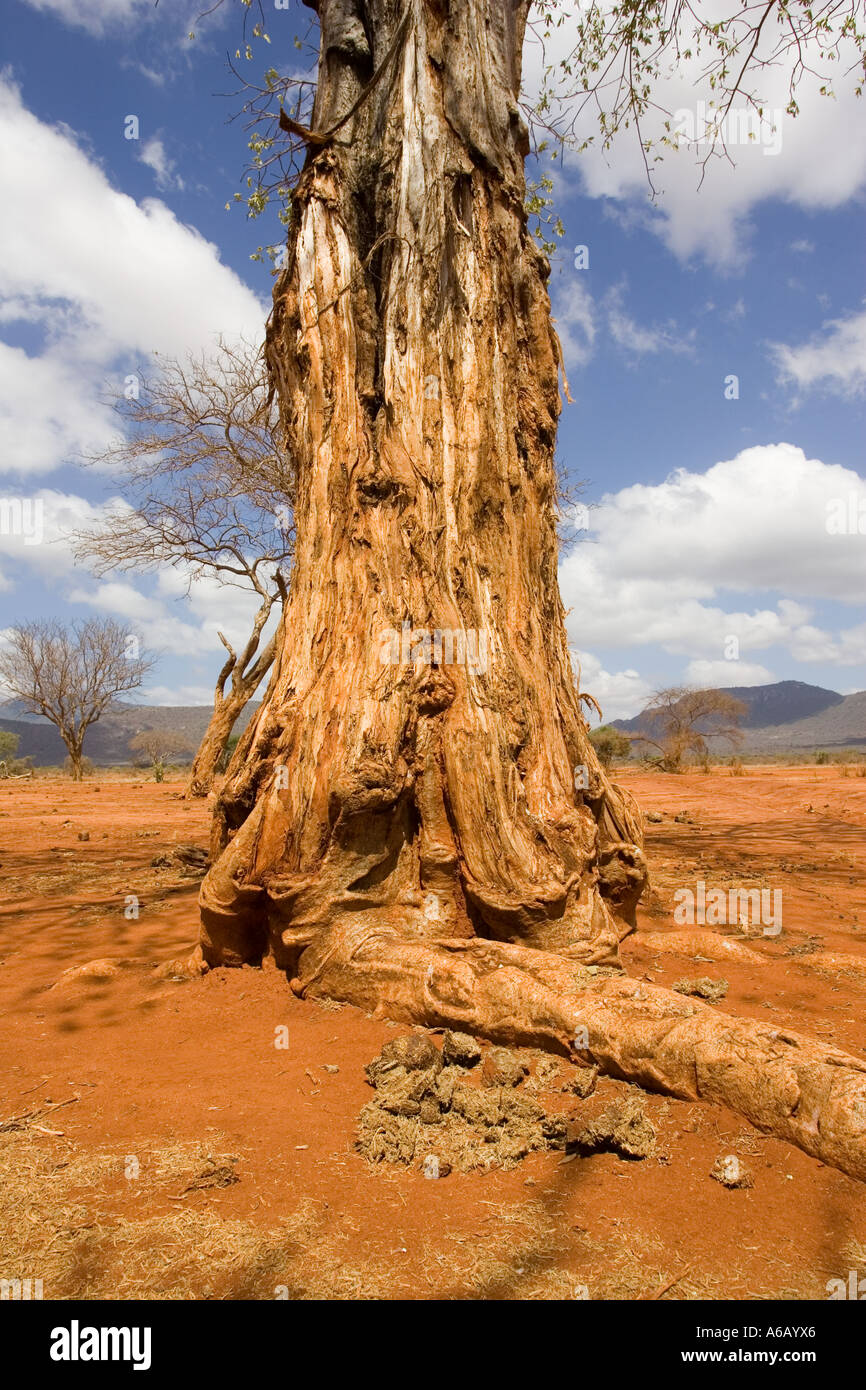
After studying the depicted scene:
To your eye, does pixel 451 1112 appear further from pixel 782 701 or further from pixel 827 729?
pixel 782 701

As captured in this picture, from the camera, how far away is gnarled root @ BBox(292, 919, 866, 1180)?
7.28 feet

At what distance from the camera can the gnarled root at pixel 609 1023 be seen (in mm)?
2219

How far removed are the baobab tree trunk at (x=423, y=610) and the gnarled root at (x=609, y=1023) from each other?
0.05 feet

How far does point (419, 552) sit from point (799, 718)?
147753mm

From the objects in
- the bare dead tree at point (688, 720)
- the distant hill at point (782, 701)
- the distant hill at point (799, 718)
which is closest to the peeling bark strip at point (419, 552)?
the bare dead tree at point (688, 720)

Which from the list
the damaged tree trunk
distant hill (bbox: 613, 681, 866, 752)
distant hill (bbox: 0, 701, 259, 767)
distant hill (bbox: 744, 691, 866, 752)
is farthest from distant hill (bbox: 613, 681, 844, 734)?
the damaged tree trunk

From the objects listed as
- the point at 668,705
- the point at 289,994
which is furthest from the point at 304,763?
the point at 668,705

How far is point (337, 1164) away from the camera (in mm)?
2252

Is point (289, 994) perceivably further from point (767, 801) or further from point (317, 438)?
point (767, 801)

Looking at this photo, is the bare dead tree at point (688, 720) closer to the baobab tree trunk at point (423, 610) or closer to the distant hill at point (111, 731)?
the baobab tree trunk at point (423, 610)

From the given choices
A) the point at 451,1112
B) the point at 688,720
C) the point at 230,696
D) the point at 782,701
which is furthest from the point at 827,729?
the point at 451,1112

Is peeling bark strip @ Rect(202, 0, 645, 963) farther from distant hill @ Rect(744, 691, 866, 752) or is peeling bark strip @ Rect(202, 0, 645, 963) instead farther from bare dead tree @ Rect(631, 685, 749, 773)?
distant hill @ Rect(744, 691, 866, 752)

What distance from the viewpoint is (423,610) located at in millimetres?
3973

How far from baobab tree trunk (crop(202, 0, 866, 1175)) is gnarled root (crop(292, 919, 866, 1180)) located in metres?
0.02
